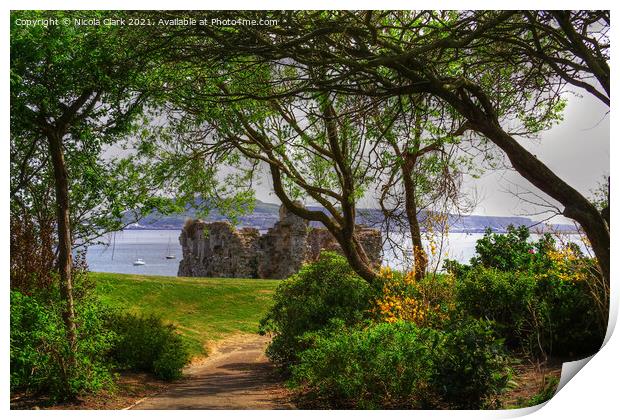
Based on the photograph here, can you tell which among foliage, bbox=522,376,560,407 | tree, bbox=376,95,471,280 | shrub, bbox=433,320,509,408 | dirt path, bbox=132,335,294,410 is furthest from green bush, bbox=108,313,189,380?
foliage, bbox=522,376,560,407

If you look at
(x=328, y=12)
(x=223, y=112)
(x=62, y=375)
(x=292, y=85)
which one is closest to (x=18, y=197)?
(x=62, y=375)

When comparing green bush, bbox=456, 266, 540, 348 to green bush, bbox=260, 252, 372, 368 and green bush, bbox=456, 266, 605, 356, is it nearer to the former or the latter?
green bush, bbox=456, 266, 605, 356

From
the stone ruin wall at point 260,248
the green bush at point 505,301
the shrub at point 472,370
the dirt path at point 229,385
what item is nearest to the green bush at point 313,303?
the dirt path at point 229,385

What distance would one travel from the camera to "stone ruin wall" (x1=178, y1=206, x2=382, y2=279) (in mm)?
9119

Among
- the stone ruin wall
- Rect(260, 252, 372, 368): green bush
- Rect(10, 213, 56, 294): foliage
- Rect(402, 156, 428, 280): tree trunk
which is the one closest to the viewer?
Rect(10, 213, 56, 294): foliage

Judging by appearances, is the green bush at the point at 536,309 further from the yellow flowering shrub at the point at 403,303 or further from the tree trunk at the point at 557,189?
the tree trunk at the point at 557,189

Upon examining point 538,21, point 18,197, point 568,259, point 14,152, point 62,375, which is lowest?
point 62,375

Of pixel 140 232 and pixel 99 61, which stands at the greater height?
pixel 99 61

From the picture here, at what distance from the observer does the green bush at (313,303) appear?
8.16 meters

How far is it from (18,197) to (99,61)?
4.67 ft

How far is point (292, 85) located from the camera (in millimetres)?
6391

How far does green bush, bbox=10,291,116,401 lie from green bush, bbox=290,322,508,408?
192 cm

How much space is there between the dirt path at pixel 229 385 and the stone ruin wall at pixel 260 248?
1314mm

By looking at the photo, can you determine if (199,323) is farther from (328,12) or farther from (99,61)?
(328,12)
